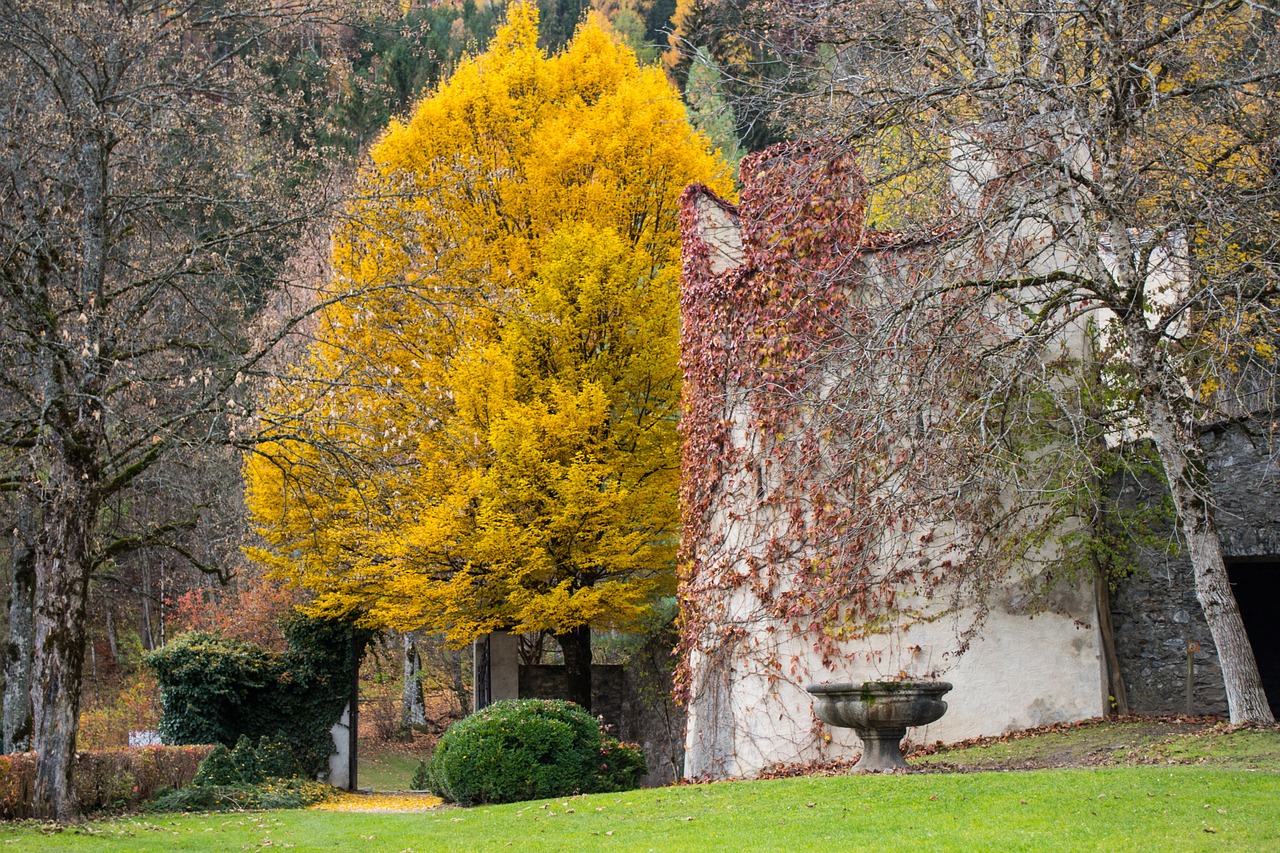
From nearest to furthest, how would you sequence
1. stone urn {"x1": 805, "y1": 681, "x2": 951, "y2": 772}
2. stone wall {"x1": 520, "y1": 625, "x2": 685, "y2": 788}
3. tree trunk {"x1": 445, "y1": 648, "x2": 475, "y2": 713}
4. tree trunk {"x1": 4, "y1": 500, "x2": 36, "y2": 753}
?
Answer: 1. stone urn {"x1": 805, "y1": 681, "x2": 951, "y2": 772}
2. tree trunk {"x1": 4, "y1": 500, "x2": 36, "y2": 753}
3. stone wall {"x1": 520, "y1": 625, "x2": 685, "y2": 788}
4. tree trunk {"x1": 445, "y1": 648, "x2": 475, "y2": 713}

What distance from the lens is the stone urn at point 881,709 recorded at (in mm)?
9180

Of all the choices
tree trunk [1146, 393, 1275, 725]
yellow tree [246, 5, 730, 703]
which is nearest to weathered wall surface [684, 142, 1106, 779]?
tree trunk [1146, 393, 1275, 725]

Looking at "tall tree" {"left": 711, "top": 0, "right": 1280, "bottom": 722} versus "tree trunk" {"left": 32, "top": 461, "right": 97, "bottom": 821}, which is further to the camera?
"tree trunk" {"left": 32, "top": 461, "right": 97, "bottom": 821}

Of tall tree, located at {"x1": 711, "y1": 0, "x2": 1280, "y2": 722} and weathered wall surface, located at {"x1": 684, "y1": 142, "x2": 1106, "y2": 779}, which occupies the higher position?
tall tree, located at {"x1": 711, "y1": 0, "x2": 1280, "y2": 722}

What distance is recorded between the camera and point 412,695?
2486 centimetres

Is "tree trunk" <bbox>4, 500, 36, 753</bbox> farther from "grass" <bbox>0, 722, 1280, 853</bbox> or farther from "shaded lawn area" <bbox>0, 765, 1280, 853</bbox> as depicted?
"shaded lawn area" <bbox>0, 765, 1280, 853</bbox>

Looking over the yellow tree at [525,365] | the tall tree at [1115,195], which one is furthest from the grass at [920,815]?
the yellow tree at [525,365]

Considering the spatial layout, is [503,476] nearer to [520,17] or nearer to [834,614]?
[834,614]

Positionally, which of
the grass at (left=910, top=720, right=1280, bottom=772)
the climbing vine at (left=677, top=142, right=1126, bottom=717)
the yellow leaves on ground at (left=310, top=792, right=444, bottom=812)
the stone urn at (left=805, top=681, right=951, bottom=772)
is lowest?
the yellow leaves on ground at (left=310, top=792, right=444, bottom=812)

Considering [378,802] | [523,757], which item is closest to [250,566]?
[378,802]

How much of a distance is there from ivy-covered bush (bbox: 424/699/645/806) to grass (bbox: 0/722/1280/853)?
3.84ft

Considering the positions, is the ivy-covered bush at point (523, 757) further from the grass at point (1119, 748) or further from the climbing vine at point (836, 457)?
the grass at point (1119, 748)

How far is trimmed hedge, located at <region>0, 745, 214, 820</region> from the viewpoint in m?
9.83

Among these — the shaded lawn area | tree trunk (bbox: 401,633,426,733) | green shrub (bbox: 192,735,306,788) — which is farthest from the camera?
tree trunk (bbox: 401,633,426,733)
